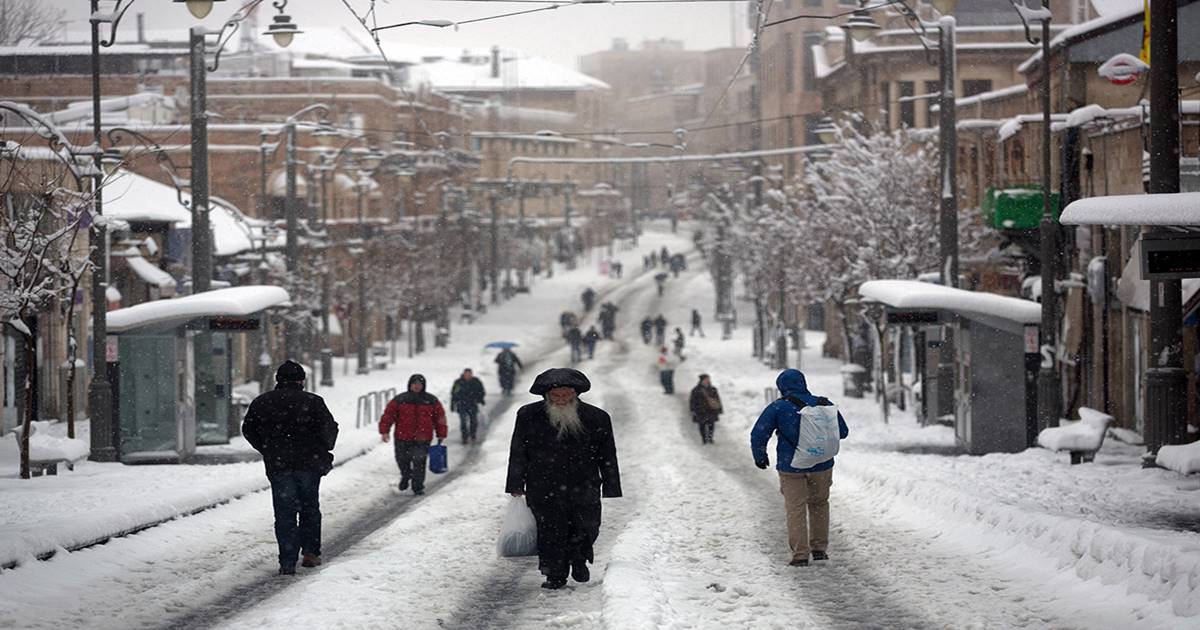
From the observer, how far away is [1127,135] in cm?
3052

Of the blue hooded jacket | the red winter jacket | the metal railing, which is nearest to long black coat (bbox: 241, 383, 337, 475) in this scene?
the blue hooded jacket

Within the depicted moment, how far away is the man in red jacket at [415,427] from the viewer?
69.4ft

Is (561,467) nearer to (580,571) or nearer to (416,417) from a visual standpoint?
(580,571)

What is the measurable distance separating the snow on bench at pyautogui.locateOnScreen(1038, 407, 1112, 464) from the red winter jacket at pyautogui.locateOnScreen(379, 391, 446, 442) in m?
8.16

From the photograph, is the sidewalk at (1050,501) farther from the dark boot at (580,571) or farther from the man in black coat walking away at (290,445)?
the man in black coat walking away at (290,445)

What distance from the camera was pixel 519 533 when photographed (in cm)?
1201

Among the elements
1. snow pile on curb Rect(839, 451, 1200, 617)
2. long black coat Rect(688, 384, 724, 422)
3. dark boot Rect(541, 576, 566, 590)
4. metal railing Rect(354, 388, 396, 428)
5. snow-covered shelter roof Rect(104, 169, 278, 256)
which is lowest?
metal railing Rect(354, 388, 396, 428)

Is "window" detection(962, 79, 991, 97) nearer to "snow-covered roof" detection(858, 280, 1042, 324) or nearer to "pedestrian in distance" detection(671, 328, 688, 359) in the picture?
"pedestrian in distance" detection(671, 328, 688, 359)

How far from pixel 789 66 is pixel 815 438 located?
83.2 meters

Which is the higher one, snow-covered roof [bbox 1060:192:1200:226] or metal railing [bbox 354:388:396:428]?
snow-covered roof [bbox 1060:192:1200:226]

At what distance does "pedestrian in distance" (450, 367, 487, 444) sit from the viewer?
32.6 metres

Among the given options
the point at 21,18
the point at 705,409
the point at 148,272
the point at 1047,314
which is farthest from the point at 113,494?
the point at 21,18

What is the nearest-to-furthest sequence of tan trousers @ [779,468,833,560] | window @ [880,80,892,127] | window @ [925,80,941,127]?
tan trousers @ [779,468,833,560], window @ [925,80,941,127], window @ [880,80,892,127]

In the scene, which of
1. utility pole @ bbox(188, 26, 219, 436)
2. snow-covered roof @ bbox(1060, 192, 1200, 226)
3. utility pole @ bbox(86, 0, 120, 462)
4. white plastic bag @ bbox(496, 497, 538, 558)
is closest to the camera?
white plastic bag @ bbox(496, 497, 538, 558)
